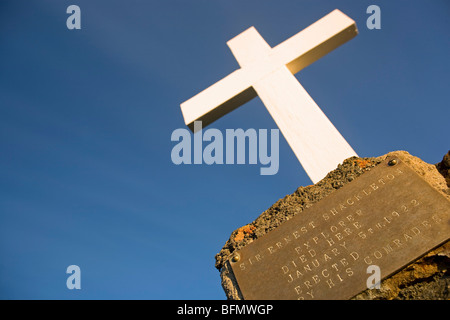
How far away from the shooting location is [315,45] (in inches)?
143

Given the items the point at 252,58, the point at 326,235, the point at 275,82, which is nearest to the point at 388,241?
the point at 326,235

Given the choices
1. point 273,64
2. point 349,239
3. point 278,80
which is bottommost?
point 349,239

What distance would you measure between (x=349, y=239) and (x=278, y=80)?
212 centimetres

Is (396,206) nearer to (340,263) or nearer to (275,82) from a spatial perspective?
(340,263)

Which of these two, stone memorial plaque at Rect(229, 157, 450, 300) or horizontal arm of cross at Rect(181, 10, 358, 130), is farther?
horizontal arm of cross at Rect(181, 10, 358, 130)

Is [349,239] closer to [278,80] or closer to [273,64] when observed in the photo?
[278,80]

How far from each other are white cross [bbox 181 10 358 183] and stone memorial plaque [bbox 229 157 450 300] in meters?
0.91

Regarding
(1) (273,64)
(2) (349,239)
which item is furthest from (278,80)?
(2) (349,239)

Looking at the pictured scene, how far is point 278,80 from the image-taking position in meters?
3.44

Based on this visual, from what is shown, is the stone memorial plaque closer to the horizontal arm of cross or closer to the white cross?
the white cross

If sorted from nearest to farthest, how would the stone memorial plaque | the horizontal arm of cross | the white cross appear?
the stone memorial plaque < the white cross < the horizontal arm of cross

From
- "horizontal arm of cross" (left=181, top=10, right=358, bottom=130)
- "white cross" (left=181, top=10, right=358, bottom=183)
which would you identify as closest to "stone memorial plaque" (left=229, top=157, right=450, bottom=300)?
"white cross" (left=181, top=10, right=358, bottom=183)

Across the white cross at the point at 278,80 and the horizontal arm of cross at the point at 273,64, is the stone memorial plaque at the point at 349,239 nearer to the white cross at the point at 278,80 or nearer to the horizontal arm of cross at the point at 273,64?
the white cross at the point at 278,80

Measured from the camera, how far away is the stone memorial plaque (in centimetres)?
171
